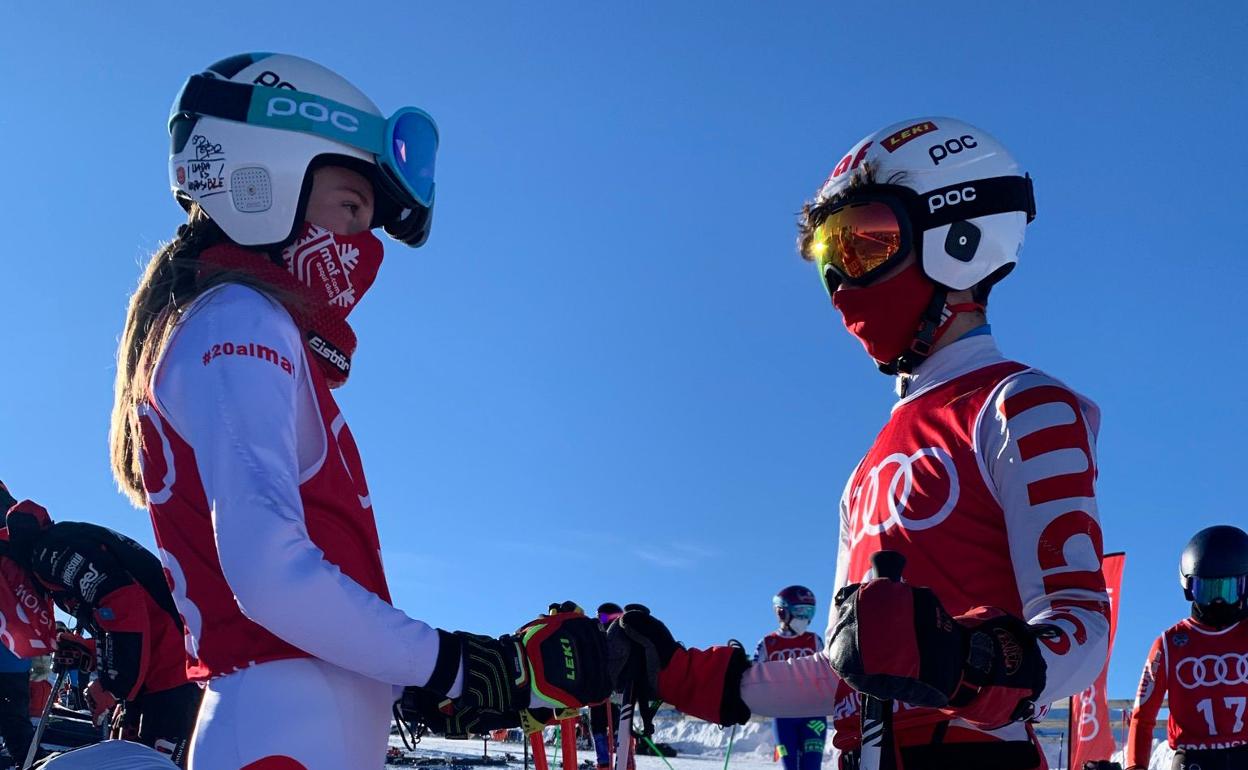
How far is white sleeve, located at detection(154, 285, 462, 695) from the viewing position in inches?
91.9

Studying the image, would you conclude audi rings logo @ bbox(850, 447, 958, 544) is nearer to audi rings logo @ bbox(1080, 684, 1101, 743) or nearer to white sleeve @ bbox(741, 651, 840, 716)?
white sleeve @ bbox(741, 651, 840, 716)

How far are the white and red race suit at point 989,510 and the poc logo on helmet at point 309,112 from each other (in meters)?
1.71

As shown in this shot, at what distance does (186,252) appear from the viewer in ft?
10.1

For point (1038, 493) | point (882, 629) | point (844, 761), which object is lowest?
point (844, 761)

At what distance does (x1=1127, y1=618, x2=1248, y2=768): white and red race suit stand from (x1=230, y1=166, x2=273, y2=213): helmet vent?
790 cm

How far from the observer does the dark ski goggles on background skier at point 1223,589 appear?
8.72 metres

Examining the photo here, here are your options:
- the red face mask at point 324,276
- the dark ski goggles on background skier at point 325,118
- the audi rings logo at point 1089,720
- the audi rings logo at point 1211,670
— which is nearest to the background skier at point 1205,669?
the audi rings logo at point 1211,670

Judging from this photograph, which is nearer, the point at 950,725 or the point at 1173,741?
the point at 950,725

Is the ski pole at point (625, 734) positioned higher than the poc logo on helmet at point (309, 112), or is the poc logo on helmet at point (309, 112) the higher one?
the poc logo on helmet at point (309, 112)

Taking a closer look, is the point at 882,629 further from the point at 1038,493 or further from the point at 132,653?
the point at 132,653

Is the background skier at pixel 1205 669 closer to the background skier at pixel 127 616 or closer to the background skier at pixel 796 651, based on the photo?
the background skier at pixel 796 651

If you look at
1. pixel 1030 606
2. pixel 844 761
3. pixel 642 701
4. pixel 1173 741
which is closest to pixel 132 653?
pixel 642 701

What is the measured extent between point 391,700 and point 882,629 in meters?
1.10

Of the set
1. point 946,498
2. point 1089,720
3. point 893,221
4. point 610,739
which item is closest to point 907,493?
point 946,498
